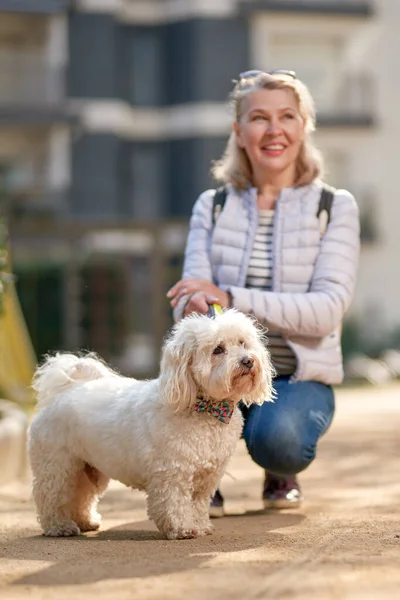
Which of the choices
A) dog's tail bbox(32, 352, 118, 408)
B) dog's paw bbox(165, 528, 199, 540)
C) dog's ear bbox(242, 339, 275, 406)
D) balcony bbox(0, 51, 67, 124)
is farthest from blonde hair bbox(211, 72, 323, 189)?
balcony bbox(0, 51, 67, 124)

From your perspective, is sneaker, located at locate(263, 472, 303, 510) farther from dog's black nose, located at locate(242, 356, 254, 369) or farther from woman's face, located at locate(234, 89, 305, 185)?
woman's face, located at locate(234, 89, 305, 185)

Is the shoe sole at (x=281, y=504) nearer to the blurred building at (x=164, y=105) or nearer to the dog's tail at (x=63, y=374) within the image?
the dog's tail at (x=63, y=374)

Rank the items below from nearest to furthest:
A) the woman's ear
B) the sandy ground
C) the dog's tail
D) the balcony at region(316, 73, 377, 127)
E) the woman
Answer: the sandy ground → the dog's tail → the woman → the woman's ear → the balcony at region(316, 73, 377, 127)

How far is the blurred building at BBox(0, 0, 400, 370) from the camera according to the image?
1024 inches

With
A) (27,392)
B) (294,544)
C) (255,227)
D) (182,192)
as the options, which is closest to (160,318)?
(27,392)

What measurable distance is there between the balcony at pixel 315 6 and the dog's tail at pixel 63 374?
21.8 metres

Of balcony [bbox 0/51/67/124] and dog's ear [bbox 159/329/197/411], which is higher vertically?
balcony [bbox 0/51/67/124]

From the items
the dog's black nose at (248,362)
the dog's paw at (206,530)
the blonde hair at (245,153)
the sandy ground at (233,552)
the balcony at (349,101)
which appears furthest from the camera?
the balcony at (349,101)

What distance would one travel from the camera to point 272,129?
6121mm

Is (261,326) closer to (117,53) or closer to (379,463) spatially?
(379,463)

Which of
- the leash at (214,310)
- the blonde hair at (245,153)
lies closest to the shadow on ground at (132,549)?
the leash at (214,310)

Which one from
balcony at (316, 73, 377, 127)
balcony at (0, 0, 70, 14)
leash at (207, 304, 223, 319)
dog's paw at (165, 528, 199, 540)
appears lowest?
dog's paw at (165, 528, 199, 540)

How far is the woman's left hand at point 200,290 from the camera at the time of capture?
221 inches

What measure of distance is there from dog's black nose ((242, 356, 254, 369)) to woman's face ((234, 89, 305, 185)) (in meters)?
1.45
